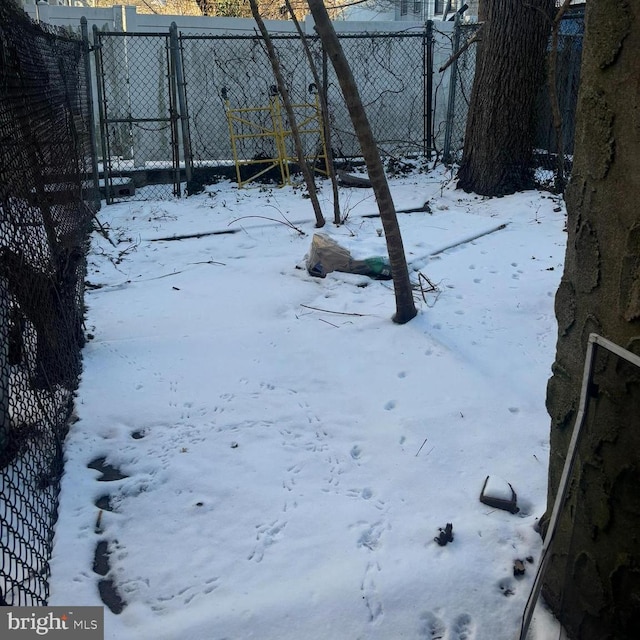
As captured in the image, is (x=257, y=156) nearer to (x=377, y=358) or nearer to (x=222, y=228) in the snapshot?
(x=222, y=228)

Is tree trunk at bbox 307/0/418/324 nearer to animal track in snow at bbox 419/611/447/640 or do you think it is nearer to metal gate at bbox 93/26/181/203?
animal track in snow at bbox 419/611/447/640

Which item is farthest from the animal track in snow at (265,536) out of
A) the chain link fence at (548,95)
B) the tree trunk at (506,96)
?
the tree trunk at (506,96)

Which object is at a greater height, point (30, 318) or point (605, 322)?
point (605, 322)

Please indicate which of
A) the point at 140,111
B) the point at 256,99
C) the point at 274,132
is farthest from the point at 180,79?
the point at 256,99

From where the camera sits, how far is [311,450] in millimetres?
2824

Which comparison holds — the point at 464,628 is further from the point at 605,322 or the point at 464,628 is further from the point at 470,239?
the point at 470,239

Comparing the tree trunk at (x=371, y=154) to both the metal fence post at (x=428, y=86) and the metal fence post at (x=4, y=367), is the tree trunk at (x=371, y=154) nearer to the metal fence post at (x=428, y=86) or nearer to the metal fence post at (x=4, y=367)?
the metal fence post at (x=4, y=367)

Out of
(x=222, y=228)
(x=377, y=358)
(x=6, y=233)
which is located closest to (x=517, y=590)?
(x=377, y=358)

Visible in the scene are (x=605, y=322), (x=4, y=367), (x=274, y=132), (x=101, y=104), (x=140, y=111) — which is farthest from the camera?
(x=140, y=111)

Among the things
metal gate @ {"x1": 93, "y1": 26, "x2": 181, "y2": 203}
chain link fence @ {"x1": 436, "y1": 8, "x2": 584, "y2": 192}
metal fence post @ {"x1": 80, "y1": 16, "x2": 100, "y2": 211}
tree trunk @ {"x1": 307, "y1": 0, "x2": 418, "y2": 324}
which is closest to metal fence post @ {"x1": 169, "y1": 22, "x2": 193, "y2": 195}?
metal gate @ {"x1": 93, "y1": 26, "x2": 181, "y2": 203}

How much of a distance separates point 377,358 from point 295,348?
0.50 meters

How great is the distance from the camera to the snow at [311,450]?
6.54 ft
